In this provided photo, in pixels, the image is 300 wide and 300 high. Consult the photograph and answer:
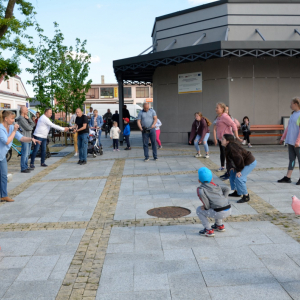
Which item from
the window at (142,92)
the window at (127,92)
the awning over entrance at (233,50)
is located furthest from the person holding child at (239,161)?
the window at (127,92)

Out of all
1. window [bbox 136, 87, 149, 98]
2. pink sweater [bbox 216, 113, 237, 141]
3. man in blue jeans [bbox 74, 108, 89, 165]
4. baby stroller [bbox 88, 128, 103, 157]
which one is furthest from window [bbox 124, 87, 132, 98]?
pink sweater [bbox 216, 113, 237, 141]

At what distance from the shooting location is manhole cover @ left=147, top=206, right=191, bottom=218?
5859 mm

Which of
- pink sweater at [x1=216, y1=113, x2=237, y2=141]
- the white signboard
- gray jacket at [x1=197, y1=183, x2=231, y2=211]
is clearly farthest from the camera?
the white signboard

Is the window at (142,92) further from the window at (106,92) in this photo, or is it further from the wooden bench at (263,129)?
the wooden bench at (263,129)

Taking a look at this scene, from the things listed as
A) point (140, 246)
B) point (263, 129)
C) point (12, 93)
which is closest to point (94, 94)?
point (12, 93)

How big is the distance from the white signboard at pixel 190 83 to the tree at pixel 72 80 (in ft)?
17.4

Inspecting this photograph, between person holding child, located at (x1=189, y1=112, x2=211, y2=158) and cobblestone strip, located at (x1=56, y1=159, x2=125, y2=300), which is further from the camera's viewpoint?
person holding child, located at (x1=189, y1=112, x2=211, y2=158)

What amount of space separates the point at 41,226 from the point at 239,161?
10.8 ft

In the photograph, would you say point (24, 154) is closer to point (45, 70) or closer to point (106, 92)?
point (45, 70)

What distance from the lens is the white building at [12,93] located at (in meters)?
50.7

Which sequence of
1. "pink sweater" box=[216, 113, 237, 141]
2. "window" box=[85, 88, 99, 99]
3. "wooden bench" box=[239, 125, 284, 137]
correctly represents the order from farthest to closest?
"window" box=[85, 88, 99, 99] < "wooden bench" box=[239, 125, 284, 137] < "pink sweater" box=[216, 113, 237, 141]

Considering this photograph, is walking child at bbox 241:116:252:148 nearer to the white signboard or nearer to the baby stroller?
the white signboard

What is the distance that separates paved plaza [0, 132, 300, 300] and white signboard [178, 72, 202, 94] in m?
10.4

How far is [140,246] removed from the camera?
4508mm
